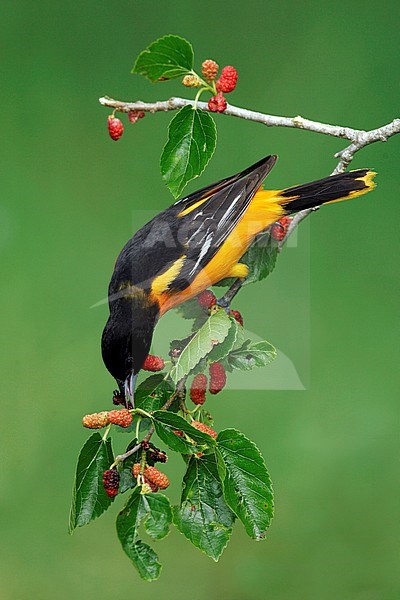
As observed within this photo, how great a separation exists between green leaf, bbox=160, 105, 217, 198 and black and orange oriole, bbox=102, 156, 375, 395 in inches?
8.9

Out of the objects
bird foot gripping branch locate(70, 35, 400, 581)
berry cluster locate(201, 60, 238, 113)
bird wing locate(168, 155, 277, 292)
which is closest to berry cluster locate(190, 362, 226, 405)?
bird foot gripping branch locate(70, 35, 400, 581)

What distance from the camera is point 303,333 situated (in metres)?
1.98

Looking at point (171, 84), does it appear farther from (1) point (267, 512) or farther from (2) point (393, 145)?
(1) point (267, 512)

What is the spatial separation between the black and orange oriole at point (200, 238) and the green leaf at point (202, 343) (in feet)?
0.40

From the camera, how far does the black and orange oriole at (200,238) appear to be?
1241 mm

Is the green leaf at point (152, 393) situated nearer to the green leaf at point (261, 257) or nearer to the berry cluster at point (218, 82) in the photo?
the green leaf at point (261, 257)

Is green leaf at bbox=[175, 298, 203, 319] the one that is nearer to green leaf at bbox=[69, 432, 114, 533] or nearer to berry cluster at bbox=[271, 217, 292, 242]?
berry cluster at bbox=[271, 217, 292, 242]

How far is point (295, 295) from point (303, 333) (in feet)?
0.33

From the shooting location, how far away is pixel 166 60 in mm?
1033

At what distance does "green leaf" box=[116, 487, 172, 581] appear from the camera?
907 mm

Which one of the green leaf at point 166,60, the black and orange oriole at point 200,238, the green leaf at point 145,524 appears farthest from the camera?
the black and orange oriole at point 200,238

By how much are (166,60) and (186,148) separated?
11 cm

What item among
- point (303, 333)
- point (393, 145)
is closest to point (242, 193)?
point (303, 333)

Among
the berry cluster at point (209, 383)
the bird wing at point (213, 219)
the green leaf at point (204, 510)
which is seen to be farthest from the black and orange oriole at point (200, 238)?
the green leaf at point (204, 510)
